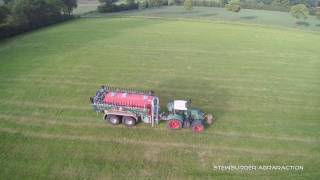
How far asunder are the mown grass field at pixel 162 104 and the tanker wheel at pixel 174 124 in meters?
0.42

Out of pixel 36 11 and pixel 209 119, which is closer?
pixel 209 119

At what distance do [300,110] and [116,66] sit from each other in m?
18.5

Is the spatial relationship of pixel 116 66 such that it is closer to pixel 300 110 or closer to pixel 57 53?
pixel 57 53

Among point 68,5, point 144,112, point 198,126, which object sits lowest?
point 198,126

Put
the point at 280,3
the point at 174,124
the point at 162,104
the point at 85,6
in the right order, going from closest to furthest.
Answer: the point at 174,124 < the point at 162,104 < the point at 85,6 < the point at 280,3

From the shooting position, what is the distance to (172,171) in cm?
1764

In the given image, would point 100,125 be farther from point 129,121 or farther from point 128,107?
point 128,107

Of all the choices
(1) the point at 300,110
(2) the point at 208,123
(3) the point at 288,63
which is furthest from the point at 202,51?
(2) the point at 208,123

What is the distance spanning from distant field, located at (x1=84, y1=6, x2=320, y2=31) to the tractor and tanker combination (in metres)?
54.6

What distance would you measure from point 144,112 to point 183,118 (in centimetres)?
258

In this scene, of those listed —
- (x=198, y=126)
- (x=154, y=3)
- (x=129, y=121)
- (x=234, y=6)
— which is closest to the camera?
(x=198, y=126)

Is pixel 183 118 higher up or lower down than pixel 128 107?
lower down

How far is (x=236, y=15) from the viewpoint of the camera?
254ft

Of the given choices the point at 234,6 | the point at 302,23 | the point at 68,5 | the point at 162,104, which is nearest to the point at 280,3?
the point at 234,6
